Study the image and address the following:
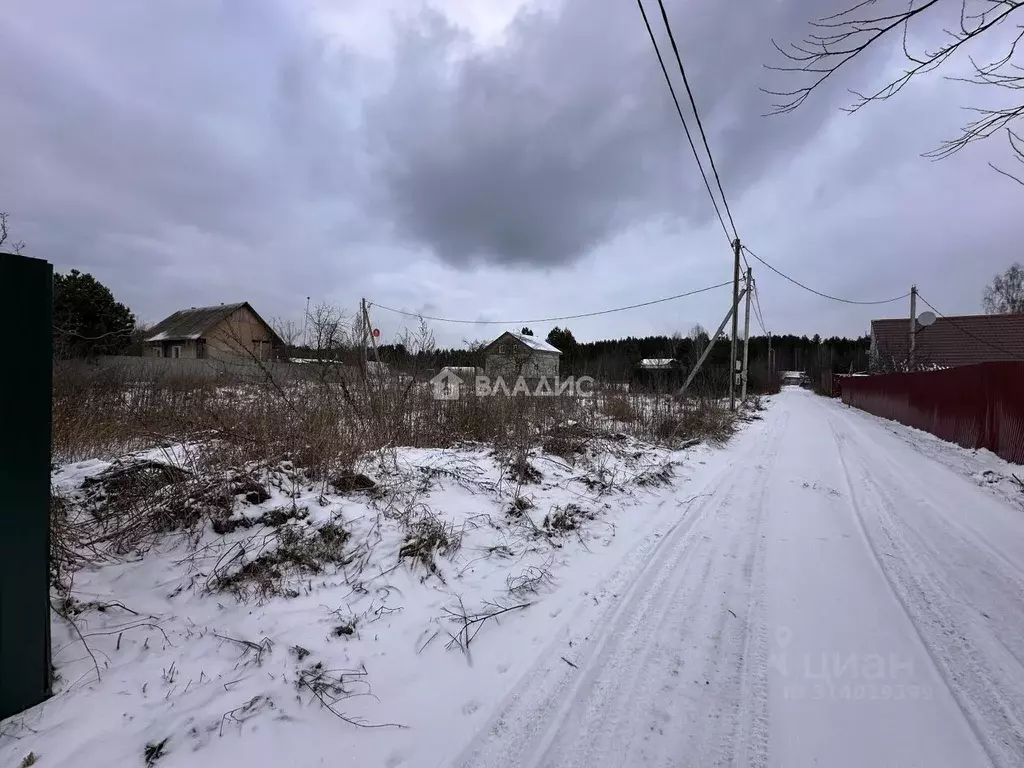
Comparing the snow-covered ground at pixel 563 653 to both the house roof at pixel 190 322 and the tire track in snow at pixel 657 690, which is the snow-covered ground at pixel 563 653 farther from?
the house roof at pixel 190 322

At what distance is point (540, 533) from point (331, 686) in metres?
2.36

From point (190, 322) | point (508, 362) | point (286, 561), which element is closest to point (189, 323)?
point (190, 322)

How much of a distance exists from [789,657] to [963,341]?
1653 inches

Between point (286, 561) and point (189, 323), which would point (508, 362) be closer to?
point (286, 561)

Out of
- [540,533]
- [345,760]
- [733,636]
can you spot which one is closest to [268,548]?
[345,760]

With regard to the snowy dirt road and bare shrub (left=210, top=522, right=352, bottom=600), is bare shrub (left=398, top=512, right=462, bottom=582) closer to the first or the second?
bare shrub (left=210, top=522, right=352, bottom=600)

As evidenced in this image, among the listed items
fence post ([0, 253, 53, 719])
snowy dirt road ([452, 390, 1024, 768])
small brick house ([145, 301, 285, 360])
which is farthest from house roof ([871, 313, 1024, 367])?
small brick house ([145, 301, 285, 360])

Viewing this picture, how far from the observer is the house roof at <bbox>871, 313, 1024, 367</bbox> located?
29.3 meters

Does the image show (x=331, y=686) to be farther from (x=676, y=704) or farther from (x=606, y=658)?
(x=676, y=704)

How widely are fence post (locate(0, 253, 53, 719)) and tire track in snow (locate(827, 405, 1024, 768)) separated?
4096 millimetres

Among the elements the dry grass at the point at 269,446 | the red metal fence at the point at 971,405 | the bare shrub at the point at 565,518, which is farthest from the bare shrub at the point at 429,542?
the red metal fence at the point at 971,405

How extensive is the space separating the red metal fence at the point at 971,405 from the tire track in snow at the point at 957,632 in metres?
5.48

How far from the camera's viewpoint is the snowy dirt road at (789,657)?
75.2 inches

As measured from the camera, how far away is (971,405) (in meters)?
10.4
